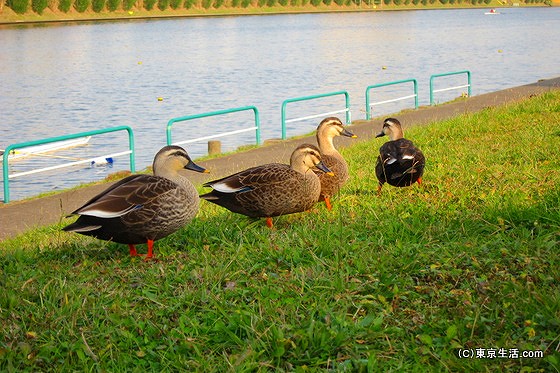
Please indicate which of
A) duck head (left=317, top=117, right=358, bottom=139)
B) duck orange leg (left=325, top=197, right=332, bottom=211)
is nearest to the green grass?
duck orange leg (left=325, top=197, right=332, bottom=211)

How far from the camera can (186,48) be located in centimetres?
5806

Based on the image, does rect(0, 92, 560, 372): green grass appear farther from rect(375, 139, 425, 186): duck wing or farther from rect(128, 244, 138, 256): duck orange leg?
rect(375, 139, 425, 186): duck wing

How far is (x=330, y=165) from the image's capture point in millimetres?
8898

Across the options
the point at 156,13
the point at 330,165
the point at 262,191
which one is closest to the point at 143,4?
the point at 156,13

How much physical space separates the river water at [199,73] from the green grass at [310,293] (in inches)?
462

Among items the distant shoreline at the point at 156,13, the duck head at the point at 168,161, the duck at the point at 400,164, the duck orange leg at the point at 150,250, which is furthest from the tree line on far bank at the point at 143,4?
the duck orange leg at the point at 150,250

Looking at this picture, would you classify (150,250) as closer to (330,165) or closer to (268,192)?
(268,192)

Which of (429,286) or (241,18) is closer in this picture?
(429,286)

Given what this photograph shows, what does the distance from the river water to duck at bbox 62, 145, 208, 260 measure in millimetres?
11511

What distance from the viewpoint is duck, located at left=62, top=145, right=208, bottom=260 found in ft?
22.1

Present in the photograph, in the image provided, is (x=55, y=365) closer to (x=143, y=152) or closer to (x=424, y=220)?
(x=424, y=220)

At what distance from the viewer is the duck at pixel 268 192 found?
7547 millimetres

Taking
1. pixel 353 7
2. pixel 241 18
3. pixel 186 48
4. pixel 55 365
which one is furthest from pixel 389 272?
pixel 353 7

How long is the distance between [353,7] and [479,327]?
403ft
